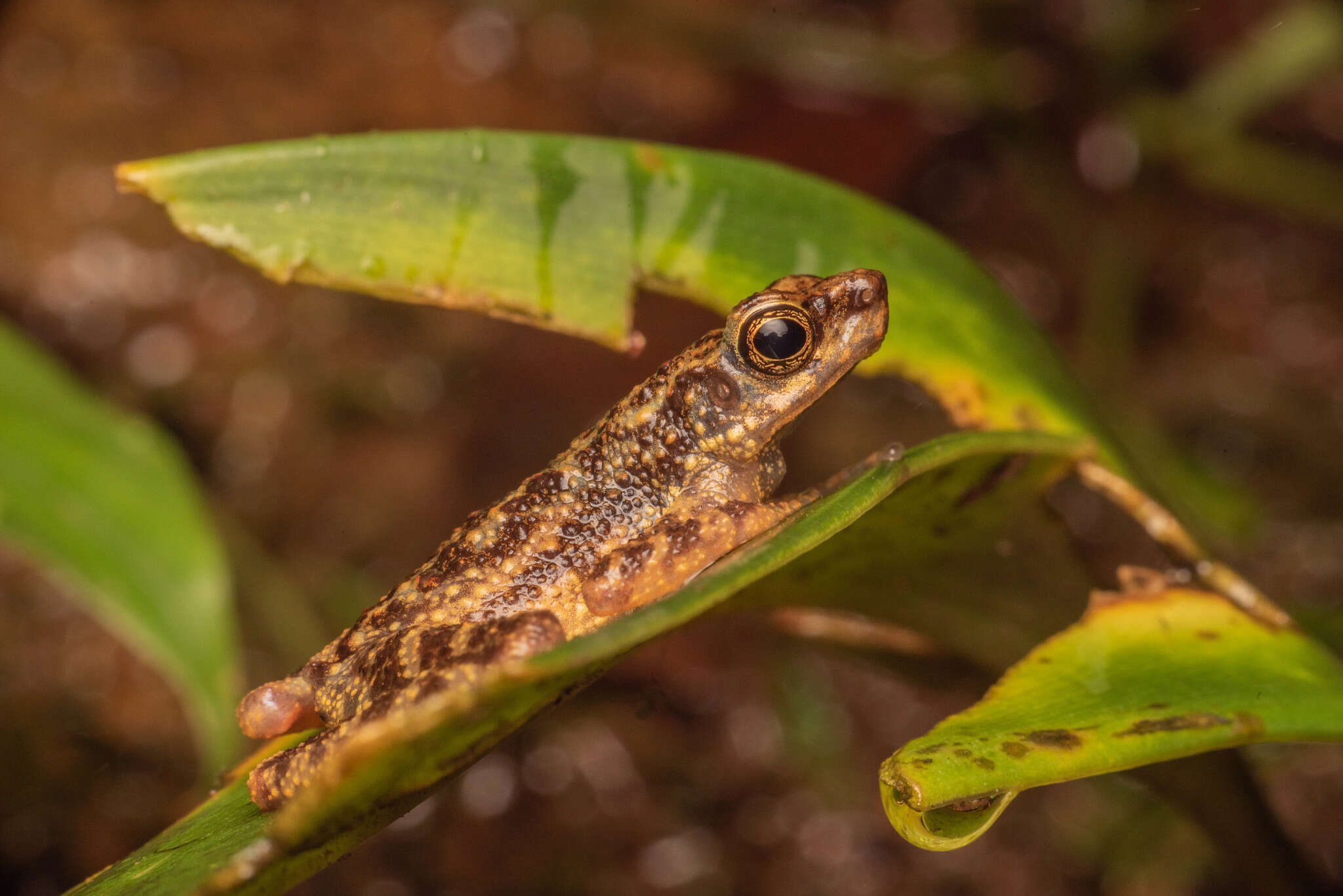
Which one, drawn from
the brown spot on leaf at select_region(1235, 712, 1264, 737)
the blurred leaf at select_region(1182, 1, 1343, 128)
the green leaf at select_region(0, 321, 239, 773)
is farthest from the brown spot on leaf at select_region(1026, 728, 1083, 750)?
the blurred leaf at select_region(1182, 1, 1343, 128)

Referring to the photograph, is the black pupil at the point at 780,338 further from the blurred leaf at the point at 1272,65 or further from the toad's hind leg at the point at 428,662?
the blurred leaf at the point at 1272,65

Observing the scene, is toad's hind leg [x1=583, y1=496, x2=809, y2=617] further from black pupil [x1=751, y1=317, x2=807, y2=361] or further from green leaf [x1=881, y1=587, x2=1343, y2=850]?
green leaf [x1=881, y1=587, x2=1343, y2=850]

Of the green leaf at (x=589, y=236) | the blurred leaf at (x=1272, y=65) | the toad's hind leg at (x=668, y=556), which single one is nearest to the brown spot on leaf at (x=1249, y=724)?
the green leaf at (x=589, y=236)

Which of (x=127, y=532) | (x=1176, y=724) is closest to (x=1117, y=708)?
(x=1176, y=724)

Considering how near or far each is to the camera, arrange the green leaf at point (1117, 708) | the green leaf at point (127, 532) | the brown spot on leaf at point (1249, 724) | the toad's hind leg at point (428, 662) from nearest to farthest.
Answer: the green leaf at point (1117, 708) < the brown spot on leaf at point (1249, 724) < the toad's hind leg at point (428, 662) < the green leaf at point (127, 532)

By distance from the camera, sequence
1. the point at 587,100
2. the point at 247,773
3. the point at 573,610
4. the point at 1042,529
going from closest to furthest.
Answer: the point at 247,773 → the point at 1042,529 → the point at 573,610 → the point at 587,100

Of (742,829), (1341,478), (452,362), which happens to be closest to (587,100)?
(452,362)

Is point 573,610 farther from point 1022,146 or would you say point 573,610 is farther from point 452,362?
point 1022,146
